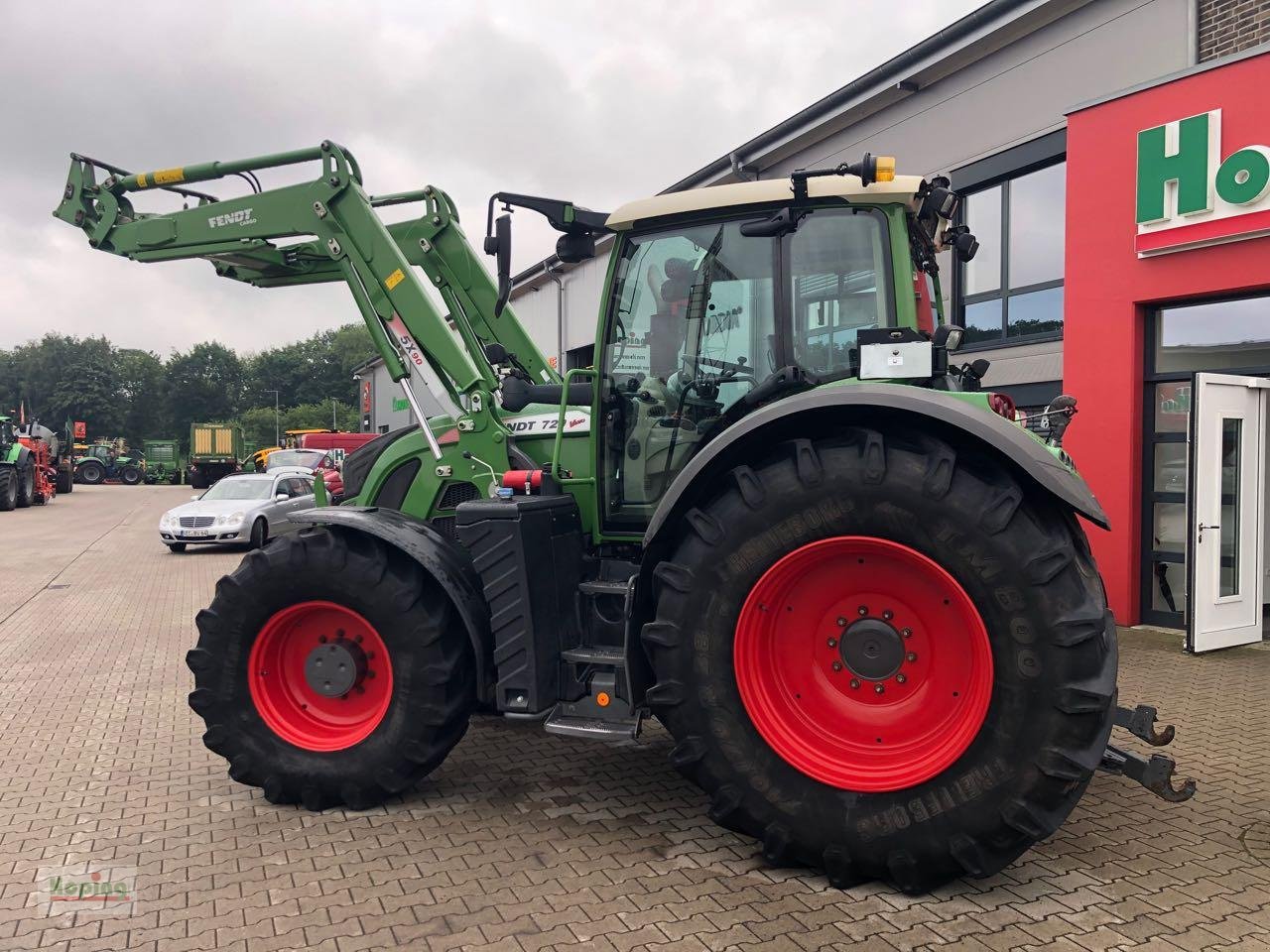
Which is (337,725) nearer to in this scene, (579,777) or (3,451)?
(579,777)

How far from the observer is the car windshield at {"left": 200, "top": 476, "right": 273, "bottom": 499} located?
17422mm

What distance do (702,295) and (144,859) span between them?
339cm

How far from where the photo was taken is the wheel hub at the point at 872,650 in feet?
11.5

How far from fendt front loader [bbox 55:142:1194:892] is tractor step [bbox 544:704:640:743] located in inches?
0.5

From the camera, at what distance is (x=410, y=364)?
17.0 ft

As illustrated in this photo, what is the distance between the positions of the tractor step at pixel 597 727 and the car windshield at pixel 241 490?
14945 millimetres

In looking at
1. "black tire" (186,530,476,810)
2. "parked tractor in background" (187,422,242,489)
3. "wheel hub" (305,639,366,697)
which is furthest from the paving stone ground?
"parked tractor in background" (187,422,242,489)

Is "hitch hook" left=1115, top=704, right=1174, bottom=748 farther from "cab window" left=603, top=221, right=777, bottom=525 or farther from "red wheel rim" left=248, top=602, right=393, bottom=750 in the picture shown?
"red wheel rim" left=248, top=602, right=393, bottom=750

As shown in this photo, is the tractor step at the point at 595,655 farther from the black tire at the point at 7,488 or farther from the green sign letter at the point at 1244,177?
the black tire at the point at 7,488

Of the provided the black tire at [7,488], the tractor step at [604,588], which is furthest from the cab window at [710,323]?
the black tire at [7,488]

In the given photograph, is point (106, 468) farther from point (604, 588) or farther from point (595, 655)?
point (595, 655)

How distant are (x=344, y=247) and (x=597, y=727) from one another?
305cm

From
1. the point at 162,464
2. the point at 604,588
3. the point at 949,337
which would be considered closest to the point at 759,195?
the point at 949,337

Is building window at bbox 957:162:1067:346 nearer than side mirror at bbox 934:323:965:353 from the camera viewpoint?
A: No
